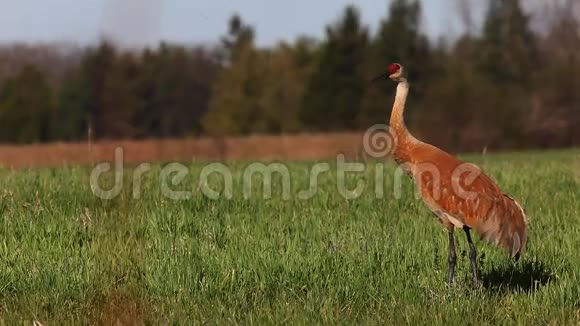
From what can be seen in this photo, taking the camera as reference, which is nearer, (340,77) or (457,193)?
(457,193)

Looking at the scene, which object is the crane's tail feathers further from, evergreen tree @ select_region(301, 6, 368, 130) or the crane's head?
evergreen tree @ select_region(301, 6, 368, 130)

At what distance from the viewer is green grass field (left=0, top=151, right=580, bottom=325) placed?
218 inches

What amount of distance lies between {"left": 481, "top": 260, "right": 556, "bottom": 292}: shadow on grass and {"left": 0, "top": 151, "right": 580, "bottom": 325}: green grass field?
2cm

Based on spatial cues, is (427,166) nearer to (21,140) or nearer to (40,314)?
(40,314)

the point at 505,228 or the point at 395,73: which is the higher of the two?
the point at 395,73

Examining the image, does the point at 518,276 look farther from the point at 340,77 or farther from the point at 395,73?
the point at 340,77

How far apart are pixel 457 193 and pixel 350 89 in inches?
2126

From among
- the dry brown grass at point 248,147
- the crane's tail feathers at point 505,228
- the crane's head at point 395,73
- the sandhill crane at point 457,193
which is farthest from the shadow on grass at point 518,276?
the dry brown grass at point 248,147

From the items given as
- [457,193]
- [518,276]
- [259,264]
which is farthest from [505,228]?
[259,264]

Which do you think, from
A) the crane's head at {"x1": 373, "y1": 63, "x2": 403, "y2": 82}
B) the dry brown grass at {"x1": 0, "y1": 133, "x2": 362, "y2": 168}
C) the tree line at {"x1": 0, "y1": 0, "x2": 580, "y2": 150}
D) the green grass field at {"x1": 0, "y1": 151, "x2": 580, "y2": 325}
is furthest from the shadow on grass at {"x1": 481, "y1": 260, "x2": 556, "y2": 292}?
the tree line at {"x1": 0, "y1": 0, "x2": 580, "y2": 150}

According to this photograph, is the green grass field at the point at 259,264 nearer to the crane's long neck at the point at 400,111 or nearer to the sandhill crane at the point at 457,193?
the sandhill crane at the point at 457,193

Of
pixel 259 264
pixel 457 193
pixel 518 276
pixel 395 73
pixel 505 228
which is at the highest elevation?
pixel 395 73

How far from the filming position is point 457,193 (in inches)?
236

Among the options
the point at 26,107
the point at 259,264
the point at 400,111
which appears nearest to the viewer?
the point at 400,111
